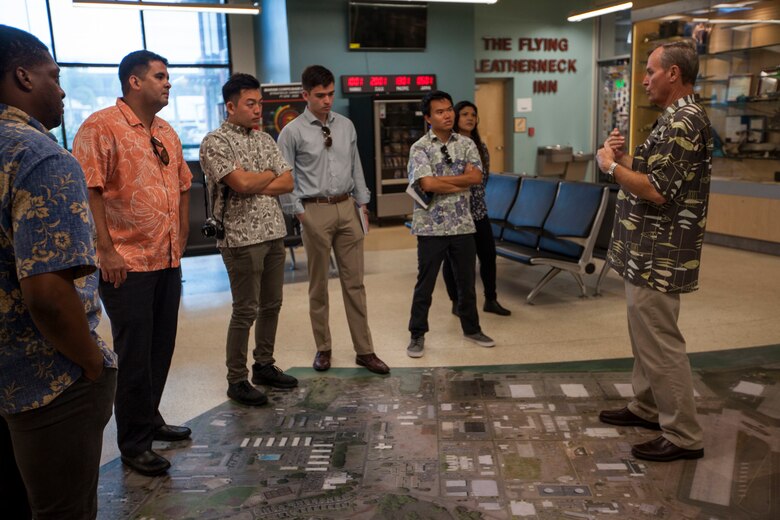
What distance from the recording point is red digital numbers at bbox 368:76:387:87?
986 cm

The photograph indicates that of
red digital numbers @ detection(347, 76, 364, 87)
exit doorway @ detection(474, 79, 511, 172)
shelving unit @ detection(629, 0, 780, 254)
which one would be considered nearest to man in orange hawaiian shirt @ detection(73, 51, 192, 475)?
shelving unit @ detection(629, 0, 780, 254)

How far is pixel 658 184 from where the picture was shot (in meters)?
2.58

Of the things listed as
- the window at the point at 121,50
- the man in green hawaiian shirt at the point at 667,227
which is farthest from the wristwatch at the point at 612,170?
the window at the point at 121,50

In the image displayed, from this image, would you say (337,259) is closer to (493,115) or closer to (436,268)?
(436,268)

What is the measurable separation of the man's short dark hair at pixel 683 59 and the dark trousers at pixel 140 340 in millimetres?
2170

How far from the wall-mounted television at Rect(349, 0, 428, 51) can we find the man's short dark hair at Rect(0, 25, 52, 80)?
8.58 m

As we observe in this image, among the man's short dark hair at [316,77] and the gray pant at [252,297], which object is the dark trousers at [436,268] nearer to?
the gray pant at [252,297]

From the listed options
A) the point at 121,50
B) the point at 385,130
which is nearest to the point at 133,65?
the point at 385,130

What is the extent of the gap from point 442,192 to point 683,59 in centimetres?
160

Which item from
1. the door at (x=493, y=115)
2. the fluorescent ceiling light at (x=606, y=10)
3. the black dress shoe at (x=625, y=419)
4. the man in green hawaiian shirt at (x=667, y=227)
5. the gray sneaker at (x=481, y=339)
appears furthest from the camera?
the door at (x=493, y=115)

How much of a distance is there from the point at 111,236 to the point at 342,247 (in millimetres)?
1447

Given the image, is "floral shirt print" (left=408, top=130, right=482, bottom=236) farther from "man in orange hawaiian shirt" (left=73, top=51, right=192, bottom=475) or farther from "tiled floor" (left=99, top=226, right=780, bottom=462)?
"man in orange hawaiian shirt" (left=73, top=51, right=192, bottom=475)

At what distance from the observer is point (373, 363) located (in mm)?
3895

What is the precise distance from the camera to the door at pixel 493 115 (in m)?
11.8
